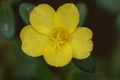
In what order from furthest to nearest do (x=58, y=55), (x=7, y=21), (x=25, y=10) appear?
(x=7, y=21) < (x=25, y=10) < (x=58, y=55)

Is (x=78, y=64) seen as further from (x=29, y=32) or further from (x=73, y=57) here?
(x=29, y=32)

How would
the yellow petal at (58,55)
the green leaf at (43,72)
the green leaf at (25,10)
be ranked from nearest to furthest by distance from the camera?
the yellow petal at (58,55) < the green leaf at (25,10) < the green leaf at (43,72)

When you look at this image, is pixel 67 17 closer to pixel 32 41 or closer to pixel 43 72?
pixel 32 41

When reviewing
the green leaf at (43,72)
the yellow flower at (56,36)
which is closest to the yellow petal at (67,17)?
the yellow flower at (56,36)

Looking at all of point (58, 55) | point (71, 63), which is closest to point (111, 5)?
point (71, 63)

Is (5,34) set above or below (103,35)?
above

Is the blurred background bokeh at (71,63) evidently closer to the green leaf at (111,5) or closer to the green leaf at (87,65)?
the green leaf at (111,5)

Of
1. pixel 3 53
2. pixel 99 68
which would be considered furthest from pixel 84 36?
pixel 3 53
